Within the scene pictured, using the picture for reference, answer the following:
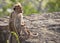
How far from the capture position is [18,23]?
5.90 meters

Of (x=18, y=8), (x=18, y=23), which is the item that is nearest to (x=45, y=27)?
(x=18, y=23)

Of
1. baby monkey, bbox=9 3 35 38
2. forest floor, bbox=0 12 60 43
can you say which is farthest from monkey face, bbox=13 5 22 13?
forest floor, bbox=0 12 60 43

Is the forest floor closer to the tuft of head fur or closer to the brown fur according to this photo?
the brown fur

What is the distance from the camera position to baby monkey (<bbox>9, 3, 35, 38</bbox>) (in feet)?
19.1

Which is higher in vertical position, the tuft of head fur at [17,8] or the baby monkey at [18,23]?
the tuft of head fur at [17,8]

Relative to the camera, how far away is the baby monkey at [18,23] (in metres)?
5.82

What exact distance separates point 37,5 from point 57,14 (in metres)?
19.6

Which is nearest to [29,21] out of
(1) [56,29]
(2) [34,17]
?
(2) [34,17]

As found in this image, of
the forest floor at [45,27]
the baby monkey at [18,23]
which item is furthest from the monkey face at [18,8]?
the forest floor at [45,27]

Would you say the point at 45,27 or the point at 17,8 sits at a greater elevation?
the point at 17,8

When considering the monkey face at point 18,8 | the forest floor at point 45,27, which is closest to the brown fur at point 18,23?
the monkey face at point 18,8

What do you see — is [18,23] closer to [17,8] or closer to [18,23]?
[18,23]

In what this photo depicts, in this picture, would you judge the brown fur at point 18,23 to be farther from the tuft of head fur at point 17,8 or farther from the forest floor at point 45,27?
the forest floor at point 45,27

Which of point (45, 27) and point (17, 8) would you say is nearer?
point (17, 8)
